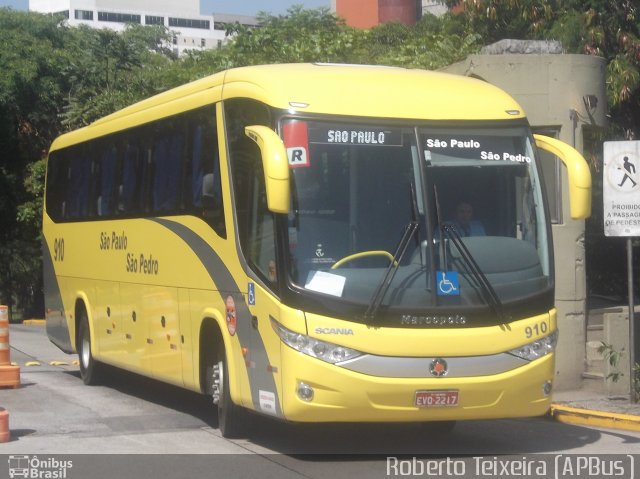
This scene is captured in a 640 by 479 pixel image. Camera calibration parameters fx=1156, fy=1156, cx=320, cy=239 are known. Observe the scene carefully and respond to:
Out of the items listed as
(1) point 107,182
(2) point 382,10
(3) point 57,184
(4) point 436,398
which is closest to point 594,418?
(4) point 436,398

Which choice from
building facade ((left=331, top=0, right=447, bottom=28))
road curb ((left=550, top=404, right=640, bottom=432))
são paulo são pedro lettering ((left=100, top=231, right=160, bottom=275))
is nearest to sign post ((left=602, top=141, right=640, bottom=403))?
road curb ((left=550, top=404, right=640, bottom=432))

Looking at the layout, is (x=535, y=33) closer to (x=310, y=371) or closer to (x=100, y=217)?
(x=100, y=217)

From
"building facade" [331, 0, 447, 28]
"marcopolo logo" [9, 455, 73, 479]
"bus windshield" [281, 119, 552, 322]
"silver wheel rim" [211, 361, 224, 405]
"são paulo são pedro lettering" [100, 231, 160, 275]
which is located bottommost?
"marcopolo logo" [9, 455, 73, 479]

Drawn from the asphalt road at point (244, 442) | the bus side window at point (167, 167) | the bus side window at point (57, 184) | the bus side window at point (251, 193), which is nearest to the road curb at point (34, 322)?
the bus side window at point (57, 184)

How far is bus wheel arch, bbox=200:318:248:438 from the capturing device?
10977 millimetres

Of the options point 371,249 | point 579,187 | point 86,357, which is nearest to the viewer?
point 371,249

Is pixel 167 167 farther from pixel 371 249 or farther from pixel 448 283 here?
pixel 448 283

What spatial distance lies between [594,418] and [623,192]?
258 centimetres

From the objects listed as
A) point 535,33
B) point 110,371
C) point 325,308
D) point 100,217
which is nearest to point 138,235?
point 100,217

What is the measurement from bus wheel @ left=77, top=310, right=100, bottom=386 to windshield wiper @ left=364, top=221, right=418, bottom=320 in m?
7.27

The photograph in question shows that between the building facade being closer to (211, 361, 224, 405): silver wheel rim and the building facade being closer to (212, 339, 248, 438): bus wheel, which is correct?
(211, 361, 224, 405): silver wheel rim

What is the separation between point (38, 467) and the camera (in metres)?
9.42

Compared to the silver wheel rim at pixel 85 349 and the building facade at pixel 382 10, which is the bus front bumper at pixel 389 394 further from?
the building facade at pixel 382 10

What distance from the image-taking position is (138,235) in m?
13.7
